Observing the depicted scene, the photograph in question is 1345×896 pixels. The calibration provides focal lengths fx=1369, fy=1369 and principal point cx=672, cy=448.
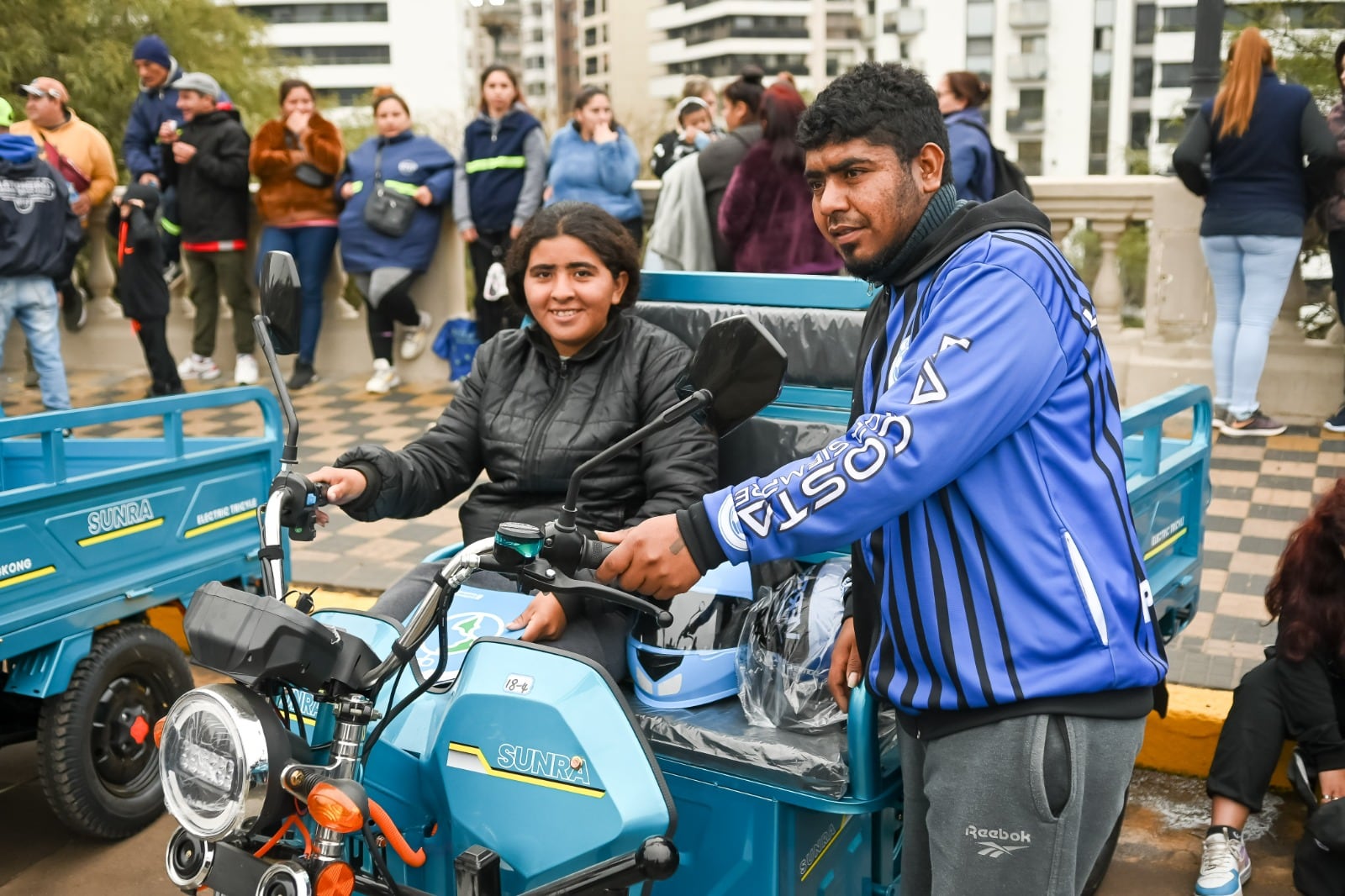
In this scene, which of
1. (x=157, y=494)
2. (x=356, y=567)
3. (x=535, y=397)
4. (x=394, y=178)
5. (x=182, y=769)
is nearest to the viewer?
(x=182, y=769)

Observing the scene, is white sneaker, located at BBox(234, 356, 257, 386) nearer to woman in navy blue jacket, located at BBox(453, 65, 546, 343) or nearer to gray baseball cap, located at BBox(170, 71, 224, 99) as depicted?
gray baseball cap, located at BBox(170, 71, 224, 99)

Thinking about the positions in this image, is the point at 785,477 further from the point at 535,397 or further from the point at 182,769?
the point at 535,397

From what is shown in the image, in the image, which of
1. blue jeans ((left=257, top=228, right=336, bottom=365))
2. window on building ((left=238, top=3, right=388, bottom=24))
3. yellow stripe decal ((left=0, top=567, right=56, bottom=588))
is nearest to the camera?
yellow stripe decal ((left=0, top=567, right=56, bottom=588))

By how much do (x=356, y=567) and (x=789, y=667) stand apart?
3.13 meters

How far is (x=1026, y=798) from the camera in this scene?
77.1 inches

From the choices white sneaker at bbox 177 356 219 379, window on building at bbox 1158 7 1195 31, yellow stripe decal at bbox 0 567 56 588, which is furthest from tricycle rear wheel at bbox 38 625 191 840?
window on building at bbox 1158 7 1195 31

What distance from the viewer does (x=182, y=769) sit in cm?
186

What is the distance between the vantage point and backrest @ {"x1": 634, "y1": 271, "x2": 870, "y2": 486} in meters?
3.49

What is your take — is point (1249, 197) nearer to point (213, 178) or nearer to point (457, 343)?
point (457, 343)

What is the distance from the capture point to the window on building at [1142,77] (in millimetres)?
89438

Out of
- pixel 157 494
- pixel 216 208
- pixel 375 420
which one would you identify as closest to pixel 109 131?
pixel 216 208

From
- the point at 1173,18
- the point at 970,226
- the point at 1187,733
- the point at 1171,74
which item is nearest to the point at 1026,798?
the point at 970,226

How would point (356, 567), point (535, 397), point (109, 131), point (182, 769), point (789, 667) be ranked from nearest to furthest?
point (182, 769)
point (789, 667)
point (535, 397)
point (356, 567)
point (109, 131)

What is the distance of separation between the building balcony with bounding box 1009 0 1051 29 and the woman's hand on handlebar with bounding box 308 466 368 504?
322 feet
